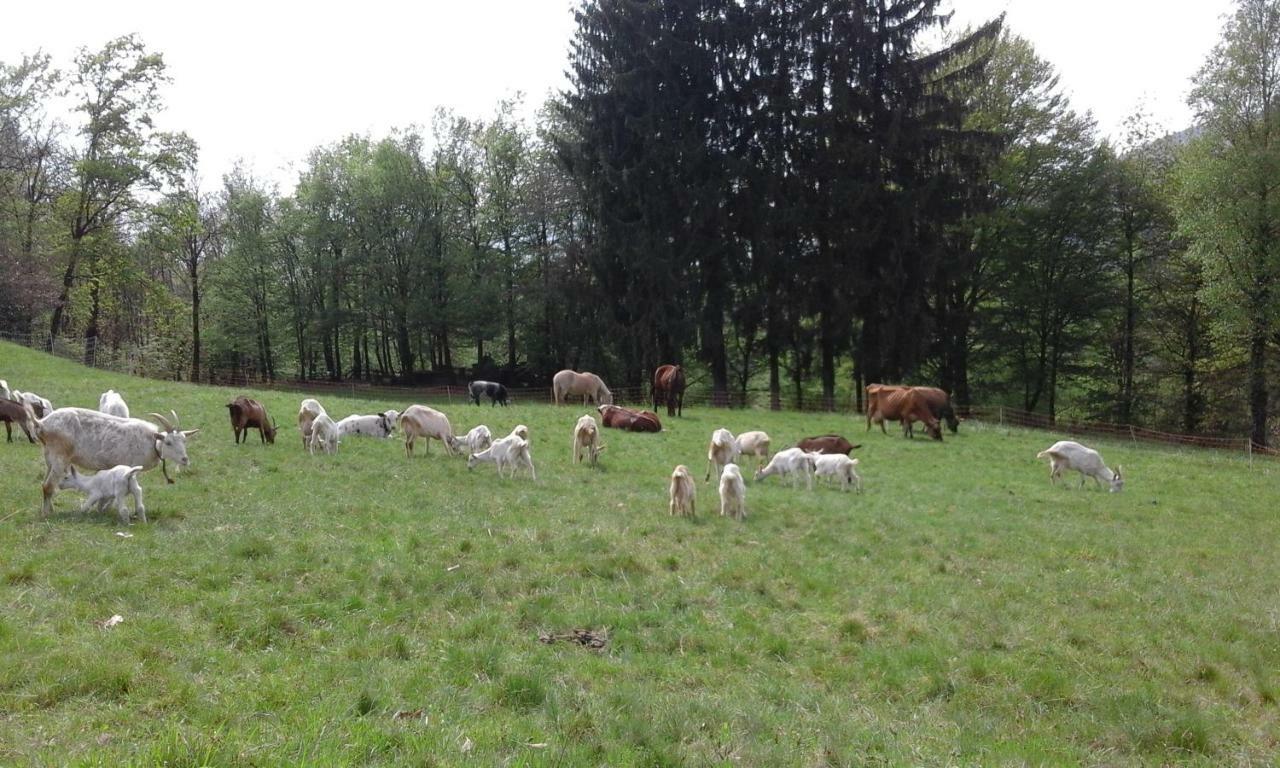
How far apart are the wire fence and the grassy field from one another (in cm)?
1766

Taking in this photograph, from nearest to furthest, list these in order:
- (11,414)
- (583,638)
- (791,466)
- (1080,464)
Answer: (583,638), (11,414), (791,466), (1080,464)

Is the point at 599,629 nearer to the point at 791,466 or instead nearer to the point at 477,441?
the point at 477,441

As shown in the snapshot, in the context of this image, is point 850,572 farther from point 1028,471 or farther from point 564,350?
point 564,350

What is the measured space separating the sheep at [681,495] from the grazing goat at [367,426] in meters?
8.71

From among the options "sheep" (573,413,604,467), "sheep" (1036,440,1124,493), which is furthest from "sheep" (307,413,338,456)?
"sheep" (1036,440,1124,493)

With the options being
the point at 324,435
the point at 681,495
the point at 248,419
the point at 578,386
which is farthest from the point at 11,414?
the point at 578,386

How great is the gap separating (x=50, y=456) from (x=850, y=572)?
385 inches

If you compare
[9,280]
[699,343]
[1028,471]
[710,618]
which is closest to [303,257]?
[9,280]

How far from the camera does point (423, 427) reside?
1539 cm

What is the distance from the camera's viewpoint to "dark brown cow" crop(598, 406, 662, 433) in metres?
21.6

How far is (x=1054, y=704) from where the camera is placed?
6.34 metres

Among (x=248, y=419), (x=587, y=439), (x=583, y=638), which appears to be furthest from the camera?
(x=587, y=439)

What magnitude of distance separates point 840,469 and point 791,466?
37.3 inches

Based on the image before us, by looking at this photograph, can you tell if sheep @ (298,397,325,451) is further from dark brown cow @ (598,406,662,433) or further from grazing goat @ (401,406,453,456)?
dark brown cow @ (598,406,662,433)
